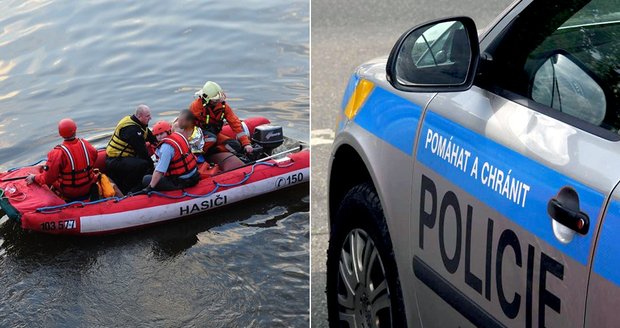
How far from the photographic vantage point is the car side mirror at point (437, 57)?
2.91 m

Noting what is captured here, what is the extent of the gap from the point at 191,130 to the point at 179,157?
557mm

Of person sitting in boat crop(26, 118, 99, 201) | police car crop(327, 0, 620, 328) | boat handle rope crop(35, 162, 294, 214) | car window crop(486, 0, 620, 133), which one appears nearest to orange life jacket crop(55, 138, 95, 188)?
person sitting in boat crop(26, 118, 99, 201)

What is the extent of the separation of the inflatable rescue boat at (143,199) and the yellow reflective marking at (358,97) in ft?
21.3

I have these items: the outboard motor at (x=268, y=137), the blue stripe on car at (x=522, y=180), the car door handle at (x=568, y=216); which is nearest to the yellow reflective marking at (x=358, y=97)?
the blue stripe on car at (x=522, y=180)

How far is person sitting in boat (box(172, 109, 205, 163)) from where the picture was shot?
34.5 ft

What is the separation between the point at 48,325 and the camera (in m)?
8.41

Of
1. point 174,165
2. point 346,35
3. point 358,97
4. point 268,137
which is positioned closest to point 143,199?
point 174,165

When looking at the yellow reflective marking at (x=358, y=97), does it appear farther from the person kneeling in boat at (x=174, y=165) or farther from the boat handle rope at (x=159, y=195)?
the boat handle rope at (x=159, y=195)

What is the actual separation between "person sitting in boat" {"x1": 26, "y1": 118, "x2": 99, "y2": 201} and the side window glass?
7920 mm

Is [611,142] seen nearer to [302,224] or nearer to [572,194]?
[572,194]

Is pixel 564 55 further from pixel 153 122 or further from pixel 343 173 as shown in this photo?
pixel 153 122

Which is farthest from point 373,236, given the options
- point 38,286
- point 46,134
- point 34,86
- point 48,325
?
point 34,86

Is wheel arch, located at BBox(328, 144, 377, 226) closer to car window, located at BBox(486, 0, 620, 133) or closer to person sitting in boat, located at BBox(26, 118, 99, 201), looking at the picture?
car window, located at BBox(486, 0, 620, 133)

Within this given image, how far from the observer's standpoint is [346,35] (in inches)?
355
